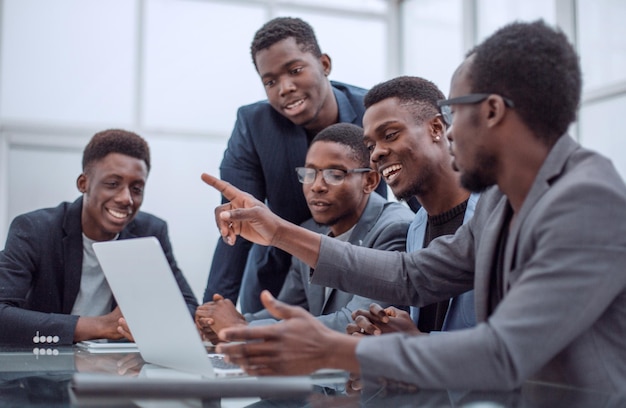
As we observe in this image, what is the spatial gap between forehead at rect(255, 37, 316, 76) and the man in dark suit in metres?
0.58

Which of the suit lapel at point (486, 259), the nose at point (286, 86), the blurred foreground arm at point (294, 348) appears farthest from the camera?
the nose at point (286, 86)

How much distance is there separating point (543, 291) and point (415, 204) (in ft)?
5.42

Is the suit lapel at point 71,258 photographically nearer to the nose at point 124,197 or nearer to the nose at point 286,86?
the nose at point 124,197

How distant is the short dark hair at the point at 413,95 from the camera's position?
213 cm

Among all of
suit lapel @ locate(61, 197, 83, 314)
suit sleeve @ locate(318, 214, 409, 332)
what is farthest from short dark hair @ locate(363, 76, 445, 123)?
suit lapel @ locate(61, 197, 83, 314)

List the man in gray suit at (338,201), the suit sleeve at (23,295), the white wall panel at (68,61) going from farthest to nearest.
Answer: the white wall panel at (68,61), the man in gray suit at (338,201), the suit sleeve at (23,295)

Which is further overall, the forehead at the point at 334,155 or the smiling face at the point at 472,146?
the forehead at the point at 334,155

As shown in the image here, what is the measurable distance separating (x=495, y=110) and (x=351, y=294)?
1.11 meters

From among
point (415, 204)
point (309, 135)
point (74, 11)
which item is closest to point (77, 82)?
point (74, 11)

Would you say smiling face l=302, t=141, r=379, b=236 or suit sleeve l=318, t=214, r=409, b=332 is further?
smiling face l=302, t=141, r=379, b=236

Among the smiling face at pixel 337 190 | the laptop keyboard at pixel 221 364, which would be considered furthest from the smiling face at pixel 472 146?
the smiling face at pixel 337 190

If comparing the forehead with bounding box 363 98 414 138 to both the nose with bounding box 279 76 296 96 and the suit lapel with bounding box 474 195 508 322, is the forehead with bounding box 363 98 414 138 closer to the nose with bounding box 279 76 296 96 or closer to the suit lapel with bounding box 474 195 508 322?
the nose with bounding box 279 76 296 96

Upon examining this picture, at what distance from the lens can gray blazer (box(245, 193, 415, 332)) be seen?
2.10 meters

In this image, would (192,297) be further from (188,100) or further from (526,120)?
(188,100)
